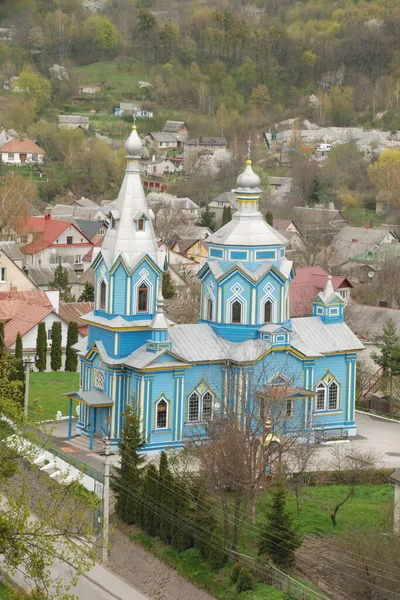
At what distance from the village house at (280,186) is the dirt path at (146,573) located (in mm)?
60087

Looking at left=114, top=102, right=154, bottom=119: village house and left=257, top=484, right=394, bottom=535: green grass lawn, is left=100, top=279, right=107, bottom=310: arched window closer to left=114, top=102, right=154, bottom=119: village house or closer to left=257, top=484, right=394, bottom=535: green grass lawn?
left=257, top=484, right=394, bottom=535: green grass lawn

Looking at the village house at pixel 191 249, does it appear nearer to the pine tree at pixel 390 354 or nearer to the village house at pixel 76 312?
the village house at pixel 76 312

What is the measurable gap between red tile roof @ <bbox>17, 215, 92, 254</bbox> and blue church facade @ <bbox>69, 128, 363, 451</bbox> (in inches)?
1188

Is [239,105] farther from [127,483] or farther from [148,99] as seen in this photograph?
[127,483]

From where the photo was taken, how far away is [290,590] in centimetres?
2941

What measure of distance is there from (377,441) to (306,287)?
1418 centimetres

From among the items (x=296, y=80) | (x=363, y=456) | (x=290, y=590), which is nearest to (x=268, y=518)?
(x=290, y=590)

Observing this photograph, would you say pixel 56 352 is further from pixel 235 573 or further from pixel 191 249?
pixel 191 249

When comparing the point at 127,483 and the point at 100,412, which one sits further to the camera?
the point at 100,412

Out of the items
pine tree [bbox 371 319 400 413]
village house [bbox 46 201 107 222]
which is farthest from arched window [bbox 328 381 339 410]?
village house [bbox 46 201 107 222]

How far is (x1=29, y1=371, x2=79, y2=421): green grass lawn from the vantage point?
4149 cm

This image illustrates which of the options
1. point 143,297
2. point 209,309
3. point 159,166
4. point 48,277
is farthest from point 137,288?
point 159,166

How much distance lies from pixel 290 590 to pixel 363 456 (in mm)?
7904

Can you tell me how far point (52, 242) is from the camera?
229 ft
